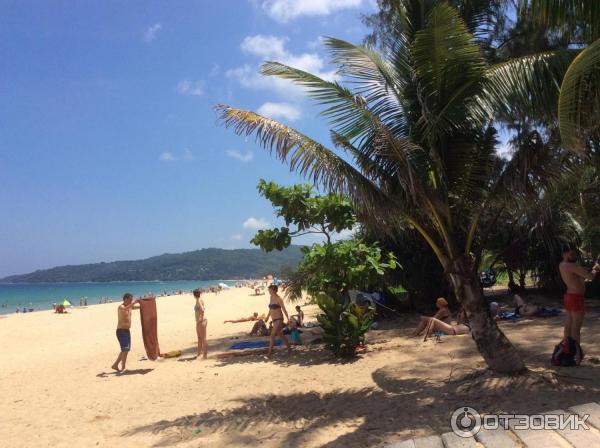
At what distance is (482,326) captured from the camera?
17.0ft

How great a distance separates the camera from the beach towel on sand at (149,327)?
9266 mm

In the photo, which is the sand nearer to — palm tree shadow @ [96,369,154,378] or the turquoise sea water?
palm tree shadow @ [96,369,154,378]

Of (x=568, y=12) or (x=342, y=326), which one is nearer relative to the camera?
(x=568, y=12)

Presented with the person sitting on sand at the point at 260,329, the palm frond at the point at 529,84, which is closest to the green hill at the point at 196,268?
the person sitting on sand at the point at 260,329

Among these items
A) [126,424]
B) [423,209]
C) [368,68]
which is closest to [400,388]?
[423,209]

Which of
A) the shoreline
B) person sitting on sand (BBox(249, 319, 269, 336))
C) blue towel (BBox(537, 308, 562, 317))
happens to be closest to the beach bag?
blue towel (BBox(537, 308, 562, 317))

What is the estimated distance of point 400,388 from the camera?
221 inches

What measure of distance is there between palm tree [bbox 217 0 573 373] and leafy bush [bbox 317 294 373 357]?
250cm

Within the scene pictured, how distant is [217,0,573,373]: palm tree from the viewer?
5.02m

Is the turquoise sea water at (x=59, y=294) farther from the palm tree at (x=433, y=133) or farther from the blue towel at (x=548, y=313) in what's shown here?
the palm tree at (x=433, y=133)

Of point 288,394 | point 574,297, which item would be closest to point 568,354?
point 574,297

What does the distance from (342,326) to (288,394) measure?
213cm

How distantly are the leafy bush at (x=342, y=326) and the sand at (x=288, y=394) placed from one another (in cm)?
25

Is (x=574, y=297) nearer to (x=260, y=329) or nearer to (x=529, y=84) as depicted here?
(x=529, y=84)
